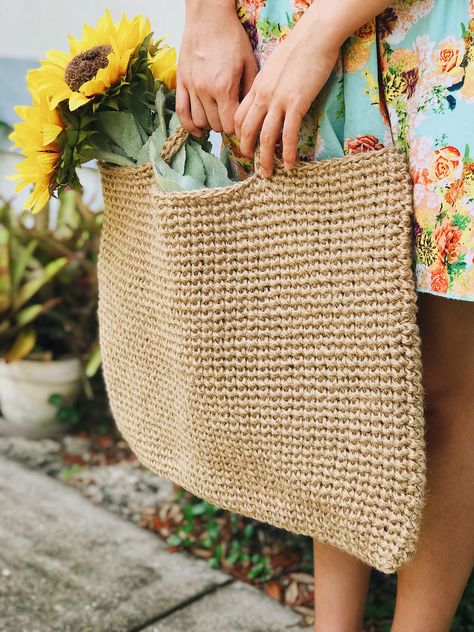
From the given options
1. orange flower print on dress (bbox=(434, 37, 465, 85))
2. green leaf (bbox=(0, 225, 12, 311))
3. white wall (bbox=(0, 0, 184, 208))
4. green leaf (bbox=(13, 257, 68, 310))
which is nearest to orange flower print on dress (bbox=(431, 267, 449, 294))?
orange flower print on dress (bbox=(434, 37, 465, 85))

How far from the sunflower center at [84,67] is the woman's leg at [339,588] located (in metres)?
0.86

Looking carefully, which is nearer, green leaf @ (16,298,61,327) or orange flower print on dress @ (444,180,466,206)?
orange flower print on dress @ (444,180,466,206)

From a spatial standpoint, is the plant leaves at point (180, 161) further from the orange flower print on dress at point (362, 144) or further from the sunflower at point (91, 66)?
the orange flower print on dress at point (362, 144)

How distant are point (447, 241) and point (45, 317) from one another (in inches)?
78.5

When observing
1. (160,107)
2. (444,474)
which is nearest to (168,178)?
(160,107)

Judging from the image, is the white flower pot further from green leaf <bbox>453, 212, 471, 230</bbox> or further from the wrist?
green leaf <bbox>453, 212, 471, 230</bbox>

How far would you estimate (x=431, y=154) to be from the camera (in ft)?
3.14

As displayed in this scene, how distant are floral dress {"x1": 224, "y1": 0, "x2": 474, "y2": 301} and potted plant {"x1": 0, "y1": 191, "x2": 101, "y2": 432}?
163cm

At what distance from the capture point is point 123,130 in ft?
4.06

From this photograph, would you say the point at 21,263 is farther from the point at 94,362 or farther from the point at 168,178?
the point at 168,178

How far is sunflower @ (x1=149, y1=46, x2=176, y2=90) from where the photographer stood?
1254 millimetres

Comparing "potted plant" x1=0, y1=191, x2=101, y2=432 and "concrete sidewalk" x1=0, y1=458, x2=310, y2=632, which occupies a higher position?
"potted plant" x1=0, y1=191, x2=101, y2=432

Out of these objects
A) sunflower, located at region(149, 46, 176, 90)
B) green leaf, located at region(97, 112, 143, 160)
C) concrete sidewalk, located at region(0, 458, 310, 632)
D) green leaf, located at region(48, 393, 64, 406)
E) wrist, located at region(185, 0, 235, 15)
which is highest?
wrist, located at region(185, 0, 235, 15)

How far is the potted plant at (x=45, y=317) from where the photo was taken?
8.35ft
